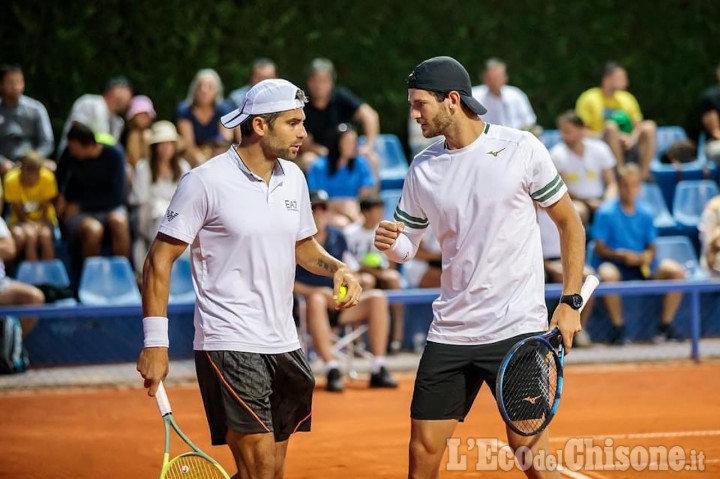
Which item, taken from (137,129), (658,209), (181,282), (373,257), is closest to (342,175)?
(373,257)

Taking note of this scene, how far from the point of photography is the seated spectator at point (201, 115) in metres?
12.6

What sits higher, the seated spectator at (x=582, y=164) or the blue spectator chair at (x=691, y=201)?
the seated spectator at (x=582, y=164)

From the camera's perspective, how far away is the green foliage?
532 inches

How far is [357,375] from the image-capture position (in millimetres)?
11133

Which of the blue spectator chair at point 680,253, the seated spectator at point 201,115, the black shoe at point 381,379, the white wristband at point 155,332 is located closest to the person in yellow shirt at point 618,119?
the blue spectator chair at point 680,253

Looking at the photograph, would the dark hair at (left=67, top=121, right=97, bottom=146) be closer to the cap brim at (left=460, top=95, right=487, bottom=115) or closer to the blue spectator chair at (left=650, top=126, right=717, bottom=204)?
the blue spectator chair at (left=650, top=126, right=717, bottom=204)

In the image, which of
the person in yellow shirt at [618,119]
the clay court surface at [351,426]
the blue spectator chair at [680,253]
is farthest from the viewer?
the person in yellow shirt at [618,119]

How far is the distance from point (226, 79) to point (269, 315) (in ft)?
30.5

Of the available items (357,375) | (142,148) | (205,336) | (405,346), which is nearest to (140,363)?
(205,336)

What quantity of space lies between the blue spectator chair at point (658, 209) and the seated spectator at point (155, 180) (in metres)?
5.15

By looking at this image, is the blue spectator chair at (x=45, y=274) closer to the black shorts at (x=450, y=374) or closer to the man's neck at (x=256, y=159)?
the man's neck at (x=256, y=159)

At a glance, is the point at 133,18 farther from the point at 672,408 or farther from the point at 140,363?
the point at 140,363

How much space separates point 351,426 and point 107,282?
357cm

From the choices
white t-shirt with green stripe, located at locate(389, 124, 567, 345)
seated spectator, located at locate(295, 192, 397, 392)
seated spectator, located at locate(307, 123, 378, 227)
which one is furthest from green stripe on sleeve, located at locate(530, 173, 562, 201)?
seated spectator, located at locate(307, 123, 378, 227)
